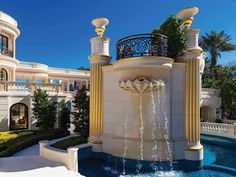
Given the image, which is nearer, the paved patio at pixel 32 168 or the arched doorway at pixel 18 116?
the paved patio at pixel 32 168

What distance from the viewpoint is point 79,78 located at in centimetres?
3294

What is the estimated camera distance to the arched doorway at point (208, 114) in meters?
22.1

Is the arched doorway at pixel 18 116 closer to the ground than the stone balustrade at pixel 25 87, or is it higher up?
closer to the ground

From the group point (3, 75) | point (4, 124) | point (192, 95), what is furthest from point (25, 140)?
point (3, 75)

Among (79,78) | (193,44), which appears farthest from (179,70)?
(79,78)

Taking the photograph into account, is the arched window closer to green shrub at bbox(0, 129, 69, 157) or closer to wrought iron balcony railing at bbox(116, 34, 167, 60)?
green shrub at bbox(0, 129, 69, 157)

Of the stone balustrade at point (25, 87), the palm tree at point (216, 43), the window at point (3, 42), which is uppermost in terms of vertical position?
the palm tree at point (216, 43)

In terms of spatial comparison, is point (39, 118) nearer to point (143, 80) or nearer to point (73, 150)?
point (73, 150)

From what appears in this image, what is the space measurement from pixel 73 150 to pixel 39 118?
774cm

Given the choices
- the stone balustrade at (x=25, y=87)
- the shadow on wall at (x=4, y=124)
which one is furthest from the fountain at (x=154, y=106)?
the shadow on wall at (x=4, y=124)

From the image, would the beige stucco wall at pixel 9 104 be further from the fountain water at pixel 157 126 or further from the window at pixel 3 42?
the fountain water at pixel 157 126

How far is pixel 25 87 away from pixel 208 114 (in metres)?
22.0

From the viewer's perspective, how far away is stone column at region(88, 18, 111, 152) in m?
9.87

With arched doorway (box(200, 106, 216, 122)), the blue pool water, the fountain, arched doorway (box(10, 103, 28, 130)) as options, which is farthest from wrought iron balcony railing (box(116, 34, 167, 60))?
arched doorway (box(200, 106, 216, 122))
